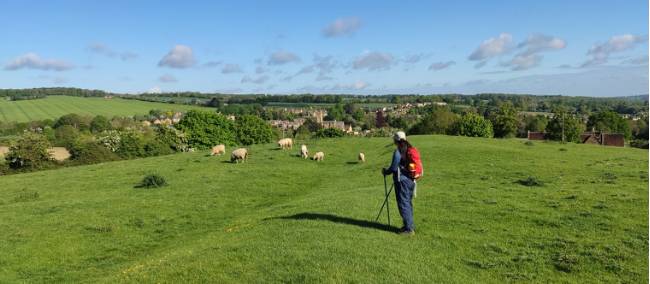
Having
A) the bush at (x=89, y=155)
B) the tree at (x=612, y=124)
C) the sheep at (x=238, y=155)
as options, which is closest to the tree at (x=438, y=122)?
the tree at (x=612, y=124)

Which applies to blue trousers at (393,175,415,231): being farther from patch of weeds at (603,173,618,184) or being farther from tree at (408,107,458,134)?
tree at (408,107,458,134)

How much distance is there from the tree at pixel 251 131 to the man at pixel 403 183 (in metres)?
78.0

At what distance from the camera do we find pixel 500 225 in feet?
46.3

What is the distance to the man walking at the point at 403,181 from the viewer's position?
43.0 ft

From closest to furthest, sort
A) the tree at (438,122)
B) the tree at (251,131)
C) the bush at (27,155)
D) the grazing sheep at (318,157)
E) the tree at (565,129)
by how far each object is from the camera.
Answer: the grazing sheep at (318,157) → the bush at (27,155) → the tree at (565,129) → the tree at (251,131) → the tree at (438,122)

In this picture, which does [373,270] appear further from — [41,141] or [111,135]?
[111,135]

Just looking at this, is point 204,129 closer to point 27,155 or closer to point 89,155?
point 89,155

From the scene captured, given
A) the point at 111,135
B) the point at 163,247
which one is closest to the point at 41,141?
the point at 111,135

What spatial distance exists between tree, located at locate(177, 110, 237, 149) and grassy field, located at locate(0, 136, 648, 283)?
50476 millimetres

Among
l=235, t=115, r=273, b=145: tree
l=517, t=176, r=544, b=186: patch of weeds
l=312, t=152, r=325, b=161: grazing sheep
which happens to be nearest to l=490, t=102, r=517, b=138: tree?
l=235, t=115, r=273, b=145: tree

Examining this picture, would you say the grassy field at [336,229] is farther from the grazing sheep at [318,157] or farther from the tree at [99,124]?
the tree at [99,124]

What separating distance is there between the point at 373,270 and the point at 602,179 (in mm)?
18765

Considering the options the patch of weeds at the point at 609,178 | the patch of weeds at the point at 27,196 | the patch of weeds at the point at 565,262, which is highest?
the patch of weeds at the point at 609,178

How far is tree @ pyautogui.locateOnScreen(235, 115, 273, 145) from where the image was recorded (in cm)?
8925
